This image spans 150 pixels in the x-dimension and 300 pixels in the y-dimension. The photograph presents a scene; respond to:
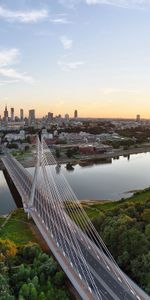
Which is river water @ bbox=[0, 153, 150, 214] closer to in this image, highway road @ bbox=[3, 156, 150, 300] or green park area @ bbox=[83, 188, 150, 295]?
highway road @ bbox=[3, 156, 150, 300]

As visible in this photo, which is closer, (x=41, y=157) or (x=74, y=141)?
(x=41, y=157)

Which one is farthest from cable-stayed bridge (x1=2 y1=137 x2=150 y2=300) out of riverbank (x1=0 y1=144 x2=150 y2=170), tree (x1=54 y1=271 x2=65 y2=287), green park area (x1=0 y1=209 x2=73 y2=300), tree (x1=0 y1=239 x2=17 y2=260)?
riverbank (x1=0 y1=144 x2=150 y2=170)

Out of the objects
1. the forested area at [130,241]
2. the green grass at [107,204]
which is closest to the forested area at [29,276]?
the forested area at [130,241]

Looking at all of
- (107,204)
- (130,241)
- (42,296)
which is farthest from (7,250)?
(107,204)

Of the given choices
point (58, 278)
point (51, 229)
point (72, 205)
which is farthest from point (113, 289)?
point (72, 205)

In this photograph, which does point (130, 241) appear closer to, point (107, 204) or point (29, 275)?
point (29, 275)

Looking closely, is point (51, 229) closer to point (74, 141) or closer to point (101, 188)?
point (101, 188)

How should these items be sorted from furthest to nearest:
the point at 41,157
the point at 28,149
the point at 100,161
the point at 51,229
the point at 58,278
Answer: the point at 28,149 → the point at 100,161 → the point at 41,157 → the point at 51,229 → the point at 58,278
